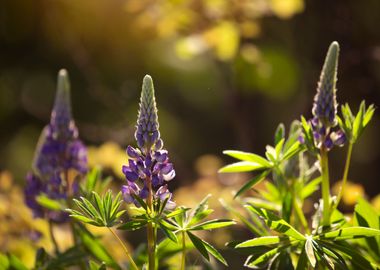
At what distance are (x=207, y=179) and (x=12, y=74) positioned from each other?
321 cm

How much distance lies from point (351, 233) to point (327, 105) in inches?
13.3

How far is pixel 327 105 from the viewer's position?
164 centimetres

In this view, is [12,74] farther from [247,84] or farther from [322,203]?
[322,203]

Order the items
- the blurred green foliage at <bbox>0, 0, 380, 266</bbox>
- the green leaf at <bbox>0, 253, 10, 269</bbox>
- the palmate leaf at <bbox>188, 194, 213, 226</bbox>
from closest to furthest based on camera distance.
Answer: the palmate leaf at <bbox>188, 194, 213, 226</bbox> → the green leaf at <bbox>0, 253, 10, 269</bbox> → the blurred green foliage at <bbox>0, 0, 380, 266</bbox>

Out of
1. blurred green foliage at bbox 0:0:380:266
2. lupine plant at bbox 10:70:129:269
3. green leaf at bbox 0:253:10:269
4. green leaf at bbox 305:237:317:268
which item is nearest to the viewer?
green leaf at bbox 305:237:317:268

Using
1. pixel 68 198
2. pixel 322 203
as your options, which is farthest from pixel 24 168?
pixel 322 203

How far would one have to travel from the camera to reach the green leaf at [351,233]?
4.81 feet

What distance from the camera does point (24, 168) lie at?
6.88m

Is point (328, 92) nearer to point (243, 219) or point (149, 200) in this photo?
point (243, 219)

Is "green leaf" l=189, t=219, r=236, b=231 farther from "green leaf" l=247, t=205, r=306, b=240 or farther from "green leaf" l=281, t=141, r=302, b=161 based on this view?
"green leaf" l=281, t=141, r=302, b=161

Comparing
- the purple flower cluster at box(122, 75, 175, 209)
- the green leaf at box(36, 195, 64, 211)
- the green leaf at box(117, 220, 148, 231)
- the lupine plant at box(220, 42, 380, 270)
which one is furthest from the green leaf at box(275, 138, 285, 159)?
the green leaf at box(36, 195, 64, 211)

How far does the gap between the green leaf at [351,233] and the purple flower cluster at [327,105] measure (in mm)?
230

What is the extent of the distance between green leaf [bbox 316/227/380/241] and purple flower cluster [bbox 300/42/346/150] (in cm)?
23

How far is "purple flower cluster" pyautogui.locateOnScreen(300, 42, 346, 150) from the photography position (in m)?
1.61
